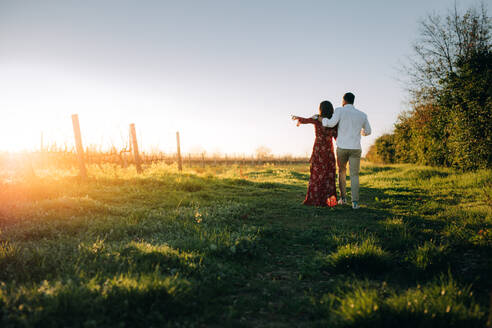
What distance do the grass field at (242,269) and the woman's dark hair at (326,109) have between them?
8.55 feet

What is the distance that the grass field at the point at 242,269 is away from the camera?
2.43m

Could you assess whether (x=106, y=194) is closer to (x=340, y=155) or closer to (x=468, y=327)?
(x=340, y=155)

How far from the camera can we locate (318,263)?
3869mm

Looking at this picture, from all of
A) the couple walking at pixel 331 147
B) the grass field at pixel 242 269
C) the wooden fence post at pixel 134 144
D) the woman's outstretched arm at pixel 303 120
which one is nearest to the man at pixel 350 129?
the couple walking at pixel 331 147

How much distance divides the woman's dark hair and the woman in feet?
0.77

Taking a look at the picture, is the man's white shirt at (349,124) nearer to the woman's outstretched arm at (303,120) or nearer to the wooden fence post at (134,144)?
the woman's outstretched arm at (303,120)

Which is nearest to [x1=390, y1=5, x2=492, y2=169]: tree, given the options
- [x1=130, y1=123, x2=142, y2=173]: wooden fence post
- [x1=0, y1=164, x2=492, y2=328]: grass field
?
[x1=0, y1=164, x2=492, y2=328]: grass field

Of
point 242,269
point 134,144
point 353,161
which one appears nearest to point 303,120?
point 353,161

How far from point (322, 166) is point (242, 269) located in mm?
4929

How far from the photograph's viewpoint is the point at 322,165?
26.1ft

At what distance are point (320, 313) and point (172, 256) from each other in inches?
75.5

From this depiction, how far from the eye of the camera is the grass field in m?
2.43

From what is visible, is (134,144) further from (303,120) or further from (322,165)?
(322,165)

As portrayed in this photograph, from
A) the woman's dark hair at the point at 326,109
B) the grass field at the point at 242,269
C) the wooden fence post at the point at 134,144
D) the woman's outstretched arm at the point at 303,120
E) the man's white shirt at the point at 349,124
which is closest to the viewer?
the grass field at the point at 242,269
